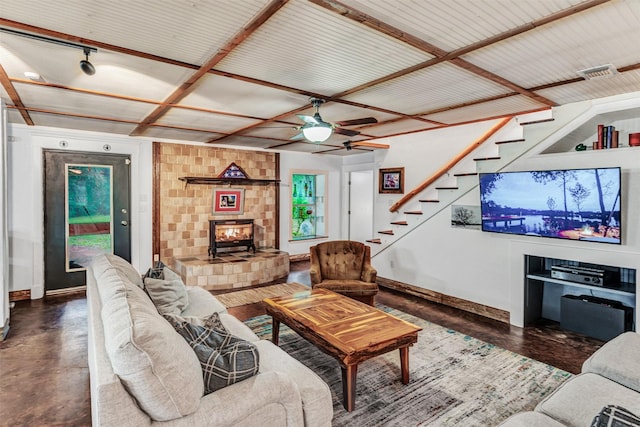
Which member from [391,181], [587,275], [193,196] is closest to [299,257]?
[193,196]

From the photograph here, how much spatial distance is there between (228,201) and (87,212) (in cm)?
222

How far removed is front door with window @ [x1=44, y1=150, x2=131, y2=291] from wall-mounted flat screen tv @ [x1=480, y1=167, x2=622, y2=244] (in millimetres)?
5375

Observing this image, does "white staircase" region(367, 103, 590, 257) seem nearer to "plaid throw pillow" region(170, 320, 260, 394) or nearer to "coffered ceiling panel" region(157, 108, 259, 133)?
"coffered ceiling panel" region(157, 108, 259, 133)

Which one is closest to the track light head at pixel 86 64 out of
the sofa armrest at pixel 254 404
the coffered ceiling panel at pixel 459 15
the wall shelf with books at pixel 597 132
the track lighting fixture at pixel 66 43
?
the track lighting fixture at pixel 66 43

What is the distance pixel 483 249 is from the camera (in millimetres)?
4457

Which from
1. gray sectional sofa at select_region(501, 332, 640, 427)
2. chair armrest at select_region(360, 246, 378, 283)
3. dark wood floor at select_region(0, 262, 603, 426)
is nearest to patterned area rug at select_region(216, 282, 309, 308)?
dark wood floor at select_region(0, 262, 603, 426)

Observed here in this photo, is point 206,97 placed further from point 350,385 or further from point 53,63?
point 350,385

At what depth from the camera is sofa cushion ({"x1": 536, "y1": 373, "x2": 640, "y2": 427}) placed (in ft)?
5.42

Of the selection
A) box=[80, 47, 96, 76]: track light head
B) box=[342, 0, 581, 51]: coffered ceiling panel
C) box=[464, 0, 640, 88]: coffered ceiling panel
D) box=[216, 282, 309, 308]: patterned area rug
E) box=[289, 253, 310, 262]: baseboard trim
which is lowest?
box=[216, 282, 309, 308]: patterned area rug

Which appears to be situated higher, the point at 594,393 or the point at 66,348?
the point at 594,393

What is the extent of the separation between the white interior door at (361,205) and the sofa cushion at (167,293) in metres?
5.23

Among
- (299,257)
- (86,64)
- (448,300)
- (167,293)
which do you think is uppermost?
(86,64)

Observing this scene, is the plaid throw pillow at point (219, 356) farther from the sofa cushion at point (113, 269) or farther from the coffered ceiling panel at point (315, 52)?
the coffered ceiling panel at point (315, 52)

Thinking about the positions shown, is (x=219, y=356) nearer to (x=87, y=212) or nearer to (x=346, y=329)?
(x=346, y=329)
